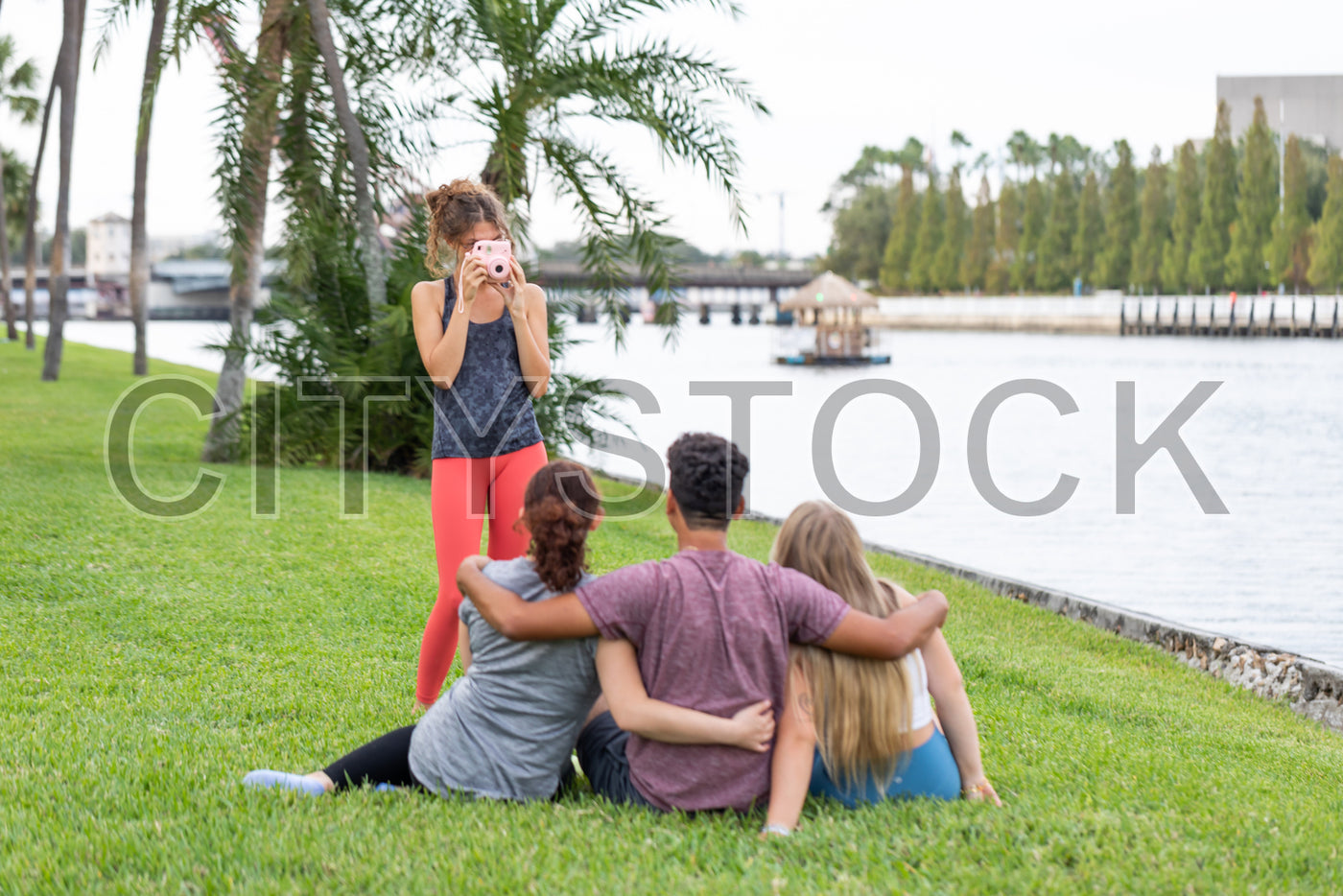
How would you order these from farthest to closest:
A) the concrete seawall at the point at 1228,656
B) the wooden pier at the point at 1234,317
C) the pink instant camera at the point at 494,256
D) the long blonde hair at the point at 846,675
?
the wooden pier at the point at 1234,317, the concrete seawall at the point at 1228,656, the pink instant camera at the point at 494,256, the long blonde hair at the point at 846,675

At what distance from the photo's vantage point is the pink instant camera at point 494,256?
395 cm

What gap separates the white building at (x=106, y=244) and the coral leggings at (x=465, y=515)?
178m

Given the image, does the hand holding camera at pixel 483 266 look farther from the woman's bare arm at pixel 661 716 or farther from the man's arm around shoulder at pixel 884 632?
the man's arm around shoulder at pixel 884 632

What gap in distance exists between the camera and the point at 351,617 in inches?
250

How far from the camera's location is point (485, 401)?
4.07 meters

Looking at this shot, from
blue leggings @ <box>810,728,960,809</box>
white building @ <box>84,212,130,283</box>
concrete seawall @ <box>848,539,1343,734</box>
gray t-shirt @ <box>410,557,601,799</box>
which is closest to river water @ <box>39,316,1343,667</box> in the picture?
concrete seawall @ <box>848,539,1343,734</box>

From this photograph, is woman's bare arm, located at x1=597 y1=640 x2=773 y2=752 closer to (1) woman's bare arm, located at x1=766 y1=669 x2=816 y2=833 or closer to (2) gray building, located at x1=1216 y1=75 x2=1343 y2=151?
(1) woman's bare arm, located at x1=766 y1=669 x2=816 y2=833

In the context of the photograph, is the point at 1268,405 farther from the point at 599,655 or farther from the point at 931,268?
the point at 931,268

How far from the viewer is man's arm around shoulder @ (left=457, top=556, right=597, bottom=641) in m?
3.13

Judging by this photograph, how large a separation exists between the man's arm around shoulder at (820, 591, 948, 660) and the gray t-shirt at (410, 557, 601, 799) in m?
0.65

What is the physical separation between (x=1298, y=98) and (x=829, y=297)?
76.8 metres

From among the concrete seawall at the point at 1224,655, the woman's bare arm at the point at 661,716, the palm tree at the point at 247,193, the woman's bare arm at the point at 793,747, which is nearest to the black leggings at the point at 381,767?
the woman's bare arm at the point at 661,716

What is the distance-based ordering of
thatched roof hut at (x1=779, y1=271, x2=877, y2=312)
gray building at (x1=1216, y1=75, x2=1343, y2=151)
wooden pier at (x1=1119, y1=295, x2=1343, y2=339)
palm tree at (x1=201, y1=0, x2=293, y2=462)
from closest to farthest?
1. palm tree at (x1=201, y1=0, x2=293, y2=462)
2. thatched roof hut at (x1=779, y1=271, x2=877, y2=312)
3. wooden pier at (x1=1119, y1=295, x2=1343, y2=339)
4. gray building at (x1=1216, y1=75, x2=1343, y2=151)

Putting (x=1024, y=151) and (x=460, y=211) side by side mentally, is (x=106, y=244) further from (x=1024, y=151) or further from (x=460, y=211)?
(x=460, y=211)
